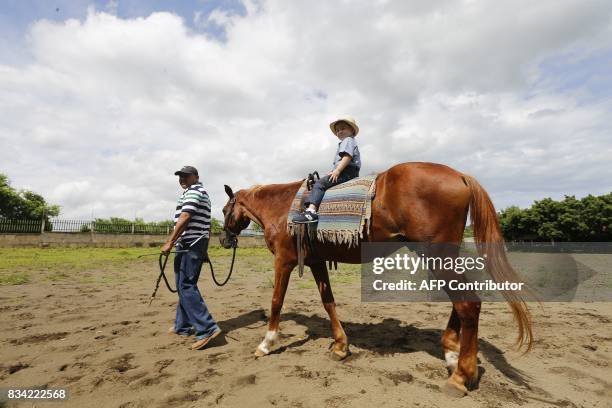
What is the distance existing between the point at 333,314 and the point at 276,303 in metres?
0.79

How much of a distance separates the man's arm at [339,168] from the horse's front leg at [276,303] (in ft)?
4.20

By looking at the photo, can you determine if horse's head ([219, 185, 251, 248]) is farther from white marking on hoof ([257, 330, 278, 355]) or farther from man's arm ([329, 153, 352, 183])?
man's arm ([329, 153, 352, 183])

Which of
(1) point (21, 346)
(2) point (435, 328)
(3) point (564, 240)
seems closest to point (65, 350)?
(1) point (21, 346)

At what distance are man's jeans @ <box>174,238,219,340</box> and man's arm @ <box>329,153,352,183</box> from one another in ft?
6.87

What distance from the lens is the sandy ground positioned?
3006mm

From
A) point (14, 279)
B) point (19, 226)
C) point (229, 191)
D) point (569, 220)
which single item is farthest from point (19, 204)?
point (569, 220)

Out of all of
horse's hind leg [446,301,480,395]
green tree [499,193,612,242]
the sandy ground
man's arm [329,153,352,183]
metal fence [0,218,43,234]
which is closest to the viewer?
the sandy ground

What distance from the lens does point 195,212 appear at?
15.2 feet

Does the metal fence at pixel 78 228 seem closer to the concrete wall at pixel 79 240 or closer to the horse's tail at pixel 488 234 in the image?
the concrete wall at pixel 79 240

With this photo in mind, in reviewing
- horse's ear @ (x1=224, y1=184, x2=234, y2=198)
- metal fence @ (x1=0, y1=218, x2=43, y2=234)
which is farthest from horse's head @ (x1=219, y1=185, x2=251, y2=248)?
metal fence @ (x1=0, y1=218, x2=43, y2=234)

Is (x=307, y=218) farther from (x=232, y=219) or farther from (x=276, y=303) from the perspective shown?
(x=232, y=219)

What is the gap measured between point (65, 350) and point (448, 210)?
4968mm

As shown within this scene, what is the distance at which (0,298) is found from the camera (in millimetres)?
6988

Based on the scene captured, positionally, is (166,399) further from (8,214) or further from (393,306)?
(8,214)
